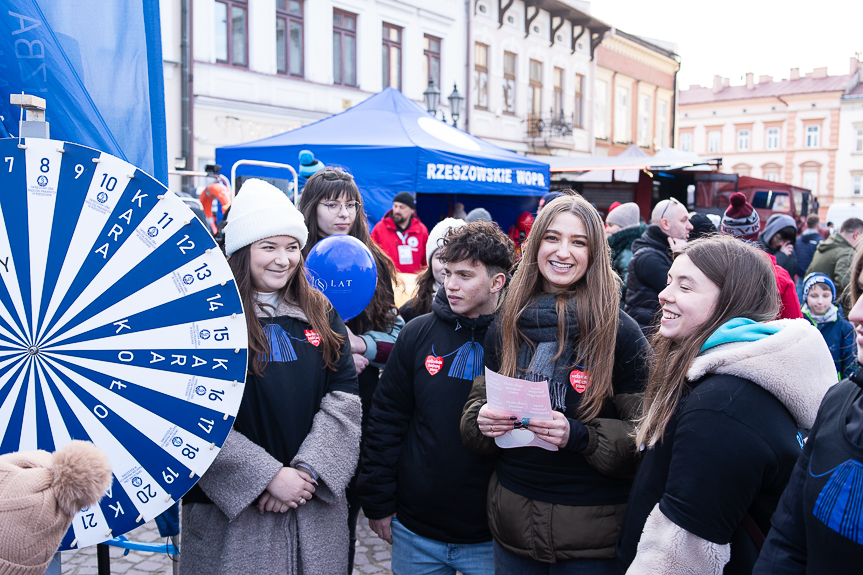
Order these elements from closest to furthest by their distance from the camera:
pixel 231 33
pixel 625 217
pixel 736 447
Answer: pixel 736 447
pixel 625 217
pixel 231 33

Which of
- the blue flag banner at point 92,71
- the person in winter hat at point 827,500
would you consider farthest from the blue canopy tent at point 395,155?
the person in winter hat at point 827,500

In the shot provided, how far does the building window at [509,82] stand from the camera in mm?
18984

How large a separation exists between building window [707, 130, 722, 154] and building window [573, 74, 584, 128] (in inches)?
1237

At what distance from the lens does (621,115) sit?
24.8 meters

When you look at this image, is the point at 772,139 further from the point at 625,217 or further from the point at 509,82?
the point at 625,217

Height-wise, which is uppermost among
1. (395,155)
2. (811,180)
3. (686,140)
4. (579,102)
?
(686,140)

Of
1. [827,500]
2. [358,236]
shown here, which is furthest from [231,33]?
[827,500]

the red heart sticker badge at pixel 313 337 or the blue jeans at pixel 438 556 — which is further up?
the red heart sticker badge at pixel 313 337

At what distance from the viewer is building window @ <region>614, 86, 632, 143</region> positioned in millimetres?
24406

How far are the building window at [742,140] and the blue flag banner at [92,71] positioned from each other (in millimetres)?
52098

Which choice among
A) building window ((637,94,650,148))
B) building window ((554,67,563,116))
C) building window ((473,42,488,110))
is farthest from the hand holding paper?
building window ((637,94,650,148))

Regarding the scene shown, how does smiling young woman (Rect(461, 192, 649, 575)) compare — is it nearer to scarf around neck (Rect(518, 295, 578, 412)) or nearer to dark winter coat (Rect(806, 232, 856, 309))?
scarf around neck (Rect(518, 295, 578, 412))

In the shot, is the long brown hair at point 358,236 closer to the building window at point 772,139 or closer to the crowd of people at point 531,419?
the crowd of people at point 531,419

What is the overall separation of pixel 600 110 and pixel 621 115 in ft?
5.69
